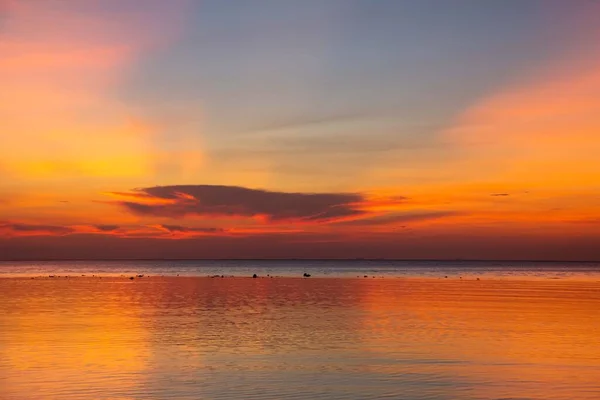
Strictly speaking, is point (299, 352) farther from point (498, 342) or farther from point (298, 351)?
point (498, 342)

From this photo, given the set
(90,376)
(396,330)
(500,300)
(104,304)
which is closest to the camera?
(90,376)

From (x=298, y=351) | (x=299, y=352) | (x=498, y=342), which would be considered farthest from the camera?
(x=498, y=342)

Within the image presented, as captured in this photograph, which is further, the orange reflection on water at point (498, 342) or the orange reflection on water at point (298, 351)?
the orange reflection on water at point (498, 342)

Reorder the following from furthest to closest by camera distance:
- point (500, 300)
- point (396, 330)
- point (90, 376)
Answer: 1. point (500, 300)
2. point (396, 330)
3. point (90, 376)

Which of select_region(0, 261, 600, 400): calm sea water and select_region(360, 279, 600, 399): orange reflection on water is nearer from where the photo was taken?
select_region(0, 261, 600, 400): calm sea water

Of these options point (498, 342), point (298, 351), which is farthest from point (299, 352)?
point (498, 342)

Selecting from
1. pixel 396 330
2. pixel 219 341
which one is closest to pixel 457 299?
pixel 396 330

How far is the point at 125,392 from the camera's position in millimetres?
21141

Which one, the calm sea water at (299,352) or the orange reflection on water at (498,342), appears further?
the orange reflection on water at (498,342)

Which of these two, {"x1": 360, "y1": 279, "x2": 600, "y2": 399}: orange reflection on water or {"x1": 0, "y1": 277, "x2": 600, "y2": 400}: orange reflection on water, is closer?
{"x1": 0, "y1": 277, "x2": 600, "y2": 400}: orange reflection on water

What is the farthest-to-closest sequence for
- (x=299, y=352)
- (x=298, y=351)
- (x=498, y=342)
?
(x=498, y=342) < (x=298, y=351) < (x=299, y=352)

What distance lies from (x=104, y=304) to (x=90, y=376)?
Result: 29921mm

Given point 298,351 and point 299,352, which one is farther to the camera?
point 298,351

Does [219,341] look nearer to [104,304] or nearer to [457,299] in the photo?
[104,304]
